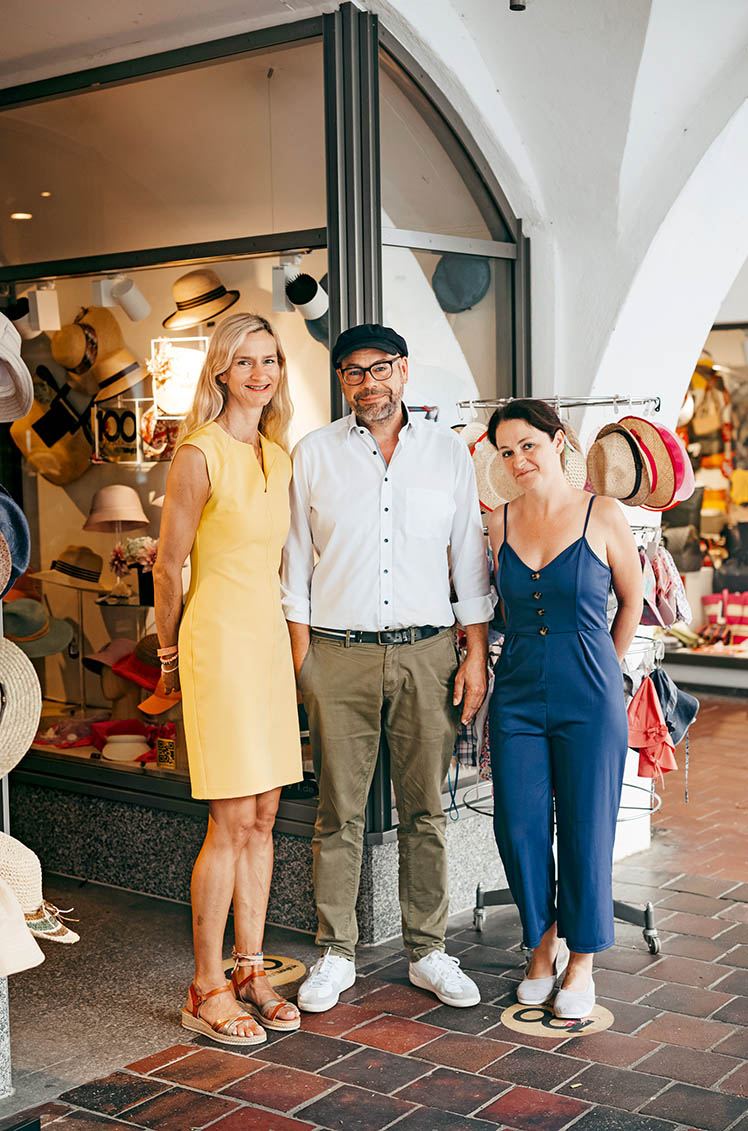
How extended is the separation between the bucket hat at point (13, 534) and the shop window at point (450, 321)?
2004mm

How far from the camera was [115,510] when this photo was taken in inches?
205

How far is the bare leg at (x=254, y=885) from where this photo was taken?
386cm

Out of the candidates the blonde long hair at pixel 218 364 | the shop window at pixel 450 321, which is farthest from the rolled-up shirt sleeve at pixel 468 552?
the shop window at pixel 450 321

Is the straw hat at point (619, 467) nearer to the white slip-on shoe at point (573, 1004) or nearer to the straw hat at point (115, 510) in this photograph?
the white slip-on shoe at point (573, 1004)

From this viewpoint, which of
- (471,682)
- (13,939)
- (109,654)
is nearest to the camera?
(13,939)

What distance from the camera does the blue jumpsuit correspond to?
3.76 meters

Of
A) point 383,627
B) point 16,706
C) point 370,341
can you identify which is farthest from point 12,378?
point 383,627

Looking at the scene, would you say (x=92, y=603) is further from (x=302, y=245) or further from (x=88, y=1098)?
(x=88, y=1098)

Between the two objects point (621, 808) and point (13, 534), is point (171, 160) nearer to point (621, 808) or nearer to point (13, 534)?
point (13, 534)

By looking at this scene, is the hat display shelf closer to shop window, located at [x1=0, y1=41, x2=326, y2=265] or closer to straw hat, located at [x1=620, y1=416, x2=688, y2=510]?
straw hat, located at [x1=620, y1=416, x2=688, y2=510]

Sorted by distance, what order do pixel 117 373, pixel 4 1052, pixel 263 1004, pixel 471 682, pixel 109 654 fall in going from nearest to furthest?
pixel 4 1052 < pixel 263 1004 < pixel 471 682 < pixel 117 373 < pixel 109 654

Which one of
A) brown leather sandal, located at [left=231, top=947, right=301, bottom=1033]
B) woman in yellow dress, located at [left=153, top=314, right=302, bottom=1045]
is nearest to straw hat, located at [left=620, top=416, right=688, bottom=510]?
woman in yellow dress, located at [left=153, top=314, right=302, bottom=1045]

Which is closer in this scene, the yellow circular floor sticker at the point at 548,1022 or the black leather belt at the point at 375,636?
A: the yellow circular floor sticker at the point at 548,1022

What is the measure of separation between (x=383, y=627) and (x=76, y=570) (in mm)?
1913
